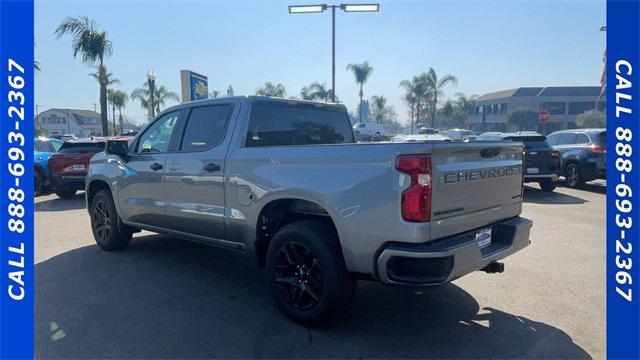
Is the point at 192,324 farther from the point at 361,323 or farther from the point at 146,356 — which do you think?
the point at 361,323

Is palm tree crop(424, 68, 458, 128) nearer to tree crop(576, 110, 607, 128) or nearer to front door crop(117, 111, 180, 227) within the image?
tree crop(576, 110, 607, 128)

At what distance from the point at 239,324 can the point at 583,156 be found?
11585 mm

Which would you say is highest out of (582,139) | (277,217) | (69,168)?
(582,139)

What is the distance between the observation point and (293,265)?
3.71 meters

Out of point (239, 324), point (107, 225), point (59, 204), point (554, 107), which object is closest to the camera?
point (239, 324)

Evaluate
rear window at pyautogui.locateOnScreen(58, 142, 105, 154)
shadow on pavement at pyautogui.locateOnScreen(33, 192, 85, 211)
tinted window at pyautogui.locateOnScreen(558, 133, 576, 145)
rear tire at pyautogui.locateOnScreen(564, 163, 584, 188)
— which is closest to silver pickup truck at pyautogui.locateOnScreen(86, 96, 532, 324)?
shadow on pavement at pyautogui.locateOnScreen(33, 192, 85, 211)

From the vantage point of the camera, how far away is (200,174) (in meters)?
4.46

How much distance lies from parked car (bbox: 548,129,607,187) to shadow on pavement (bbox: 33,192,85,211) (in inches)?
509

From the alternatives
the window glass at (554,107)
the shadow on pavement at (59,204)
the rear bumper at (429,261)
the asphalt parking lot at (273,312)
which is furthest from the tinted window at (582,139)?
the window glass at (554,107)

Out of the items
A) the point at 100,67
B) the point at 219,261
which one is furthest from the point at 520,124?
the point at 219,261

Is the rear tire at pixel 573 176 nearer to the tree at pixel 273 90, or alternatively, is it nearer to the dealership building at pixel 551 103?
the tree at pixel 273 90

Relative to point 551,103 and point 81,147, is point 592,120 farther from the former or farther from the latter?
point 81,147

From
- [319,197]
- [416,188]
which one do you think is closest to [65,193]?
[319,197]

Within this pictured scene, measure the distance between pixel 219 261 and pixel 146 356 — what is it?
2388 millimetres
